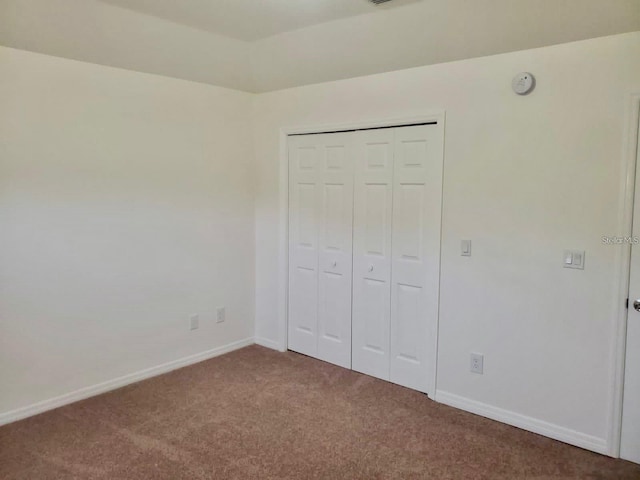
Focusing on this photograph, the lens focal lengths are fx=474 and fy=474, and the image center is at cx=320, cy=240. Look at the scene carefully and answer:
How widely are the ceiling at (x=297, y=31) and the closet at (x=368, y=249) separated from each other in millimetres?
552

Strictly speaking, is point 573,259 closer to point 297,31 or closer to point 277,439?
point 277,439

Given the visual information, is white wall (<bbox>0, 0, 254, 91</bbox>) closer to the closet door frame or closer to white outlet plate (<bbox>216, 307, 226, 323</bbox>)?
the closet door frame

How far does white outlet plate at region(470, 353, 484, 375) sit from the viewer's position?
3.07 metres

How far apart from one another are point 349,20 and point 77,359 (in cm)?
290

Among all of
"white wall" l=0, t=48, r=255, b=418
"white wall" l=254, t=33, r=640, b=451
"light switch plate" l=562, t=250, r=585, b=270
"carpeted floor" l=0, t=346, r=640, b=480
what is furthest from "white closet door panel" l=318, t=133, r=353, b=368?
"light switch plate" l=562, t=250, r=585, b=270

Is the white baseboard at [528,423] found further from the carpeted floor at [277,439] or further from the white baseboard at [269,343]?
the white baseboard at [269,343]

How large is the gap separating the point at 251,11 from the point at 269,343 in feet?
8.98

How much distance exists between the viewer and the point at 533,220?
2.81 m

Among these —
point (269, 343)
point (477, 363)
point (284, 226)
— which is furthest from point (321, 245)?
point (477, 363)

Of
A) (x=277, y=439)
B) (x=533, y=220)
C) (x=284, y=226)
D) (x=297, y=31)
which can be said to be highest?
(x=297, y=31)

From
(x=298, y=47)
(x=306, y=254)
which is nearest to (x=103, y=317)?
(x=306, y=254)

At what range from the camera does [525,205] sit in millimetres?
2828

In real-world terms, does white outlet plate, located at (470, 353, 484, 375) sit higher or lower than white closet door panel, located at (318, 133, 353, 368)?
lower

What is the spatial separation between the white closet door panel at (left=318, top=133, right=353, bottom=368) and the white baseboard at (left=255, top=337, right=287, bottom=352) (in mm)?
436
